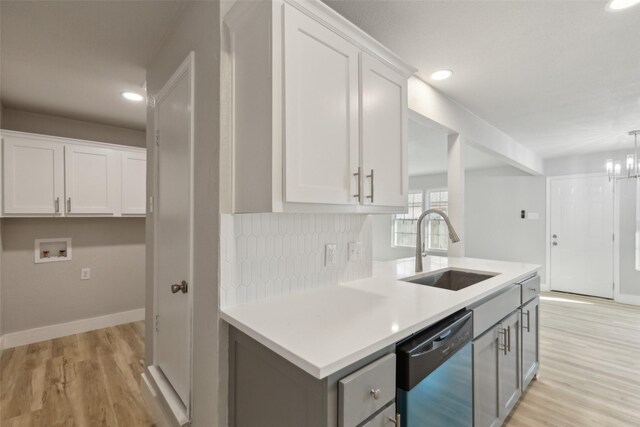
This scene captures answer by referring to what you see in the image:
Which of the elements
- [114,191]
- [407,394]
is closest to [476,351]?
[407,394]

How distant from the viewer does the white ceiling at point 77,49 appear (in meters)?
1.56

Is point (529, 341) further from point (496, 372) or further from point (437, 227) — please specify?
point (437, 227)

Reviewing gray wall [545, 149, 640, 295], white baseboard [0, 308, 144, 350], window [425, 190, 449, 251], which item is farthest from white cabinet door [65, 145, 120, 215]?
gray wall [545, 149, 640, 295]

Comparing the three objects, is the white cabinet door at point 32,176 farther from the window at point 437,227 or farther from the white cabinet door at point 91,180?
the window at point 437,227

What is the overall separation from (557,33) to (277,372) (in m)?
2.33

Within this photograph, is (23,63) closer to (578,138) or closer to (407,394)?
(407,394)

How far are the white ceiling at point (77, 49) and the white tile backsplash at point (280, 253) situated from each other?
122 cm

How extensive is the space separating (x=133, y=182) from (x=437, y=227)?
6.17 metres

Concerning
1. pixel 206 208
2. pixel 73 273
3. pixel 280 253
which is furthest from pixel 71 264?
pixel 280 253

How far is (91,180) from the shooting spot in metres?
3.21

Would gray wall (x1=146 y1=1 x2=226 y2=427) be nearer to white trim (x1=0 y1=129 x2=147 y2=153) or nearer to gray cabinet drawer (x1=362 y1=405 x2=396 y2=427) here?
gray cabinet drawer (x1=362 y1=405 x2=396 y2=427)

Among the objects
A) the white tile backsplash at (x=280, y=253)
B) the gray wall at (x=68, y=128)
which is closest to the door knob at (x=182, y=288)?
the white tile backsplash at (x=280, y=253)

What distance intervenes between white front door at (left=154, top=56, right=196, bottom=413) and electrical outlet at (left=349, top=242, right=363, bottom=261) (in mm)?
871

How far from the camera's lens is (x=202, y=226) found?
139 centimetres
